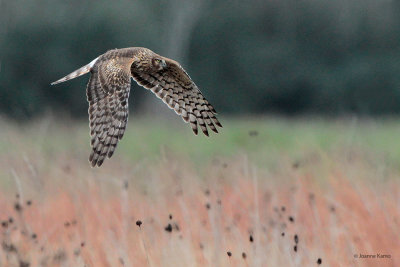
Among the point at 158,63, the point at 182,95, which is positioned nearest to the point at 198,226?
the point at 182,95

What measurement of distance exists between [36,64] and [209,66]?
716 centimetres

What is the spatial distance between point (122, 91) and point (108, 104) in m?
0.11

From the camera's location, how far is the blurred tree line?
31391 mm

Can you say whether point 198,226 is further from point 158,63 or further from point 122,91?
point 122,91

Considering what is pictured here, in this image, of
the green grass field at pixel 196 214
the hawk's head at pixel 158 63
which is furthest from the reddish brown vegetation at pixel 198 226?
the hawk's head at pixel 158 63

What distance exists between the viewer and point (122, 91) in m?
4.87

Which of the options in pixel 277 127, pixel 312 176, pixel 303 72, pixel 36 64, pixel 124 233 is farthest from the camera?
pixel 303 72

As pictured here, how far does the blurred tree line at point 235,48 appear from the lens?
103ft

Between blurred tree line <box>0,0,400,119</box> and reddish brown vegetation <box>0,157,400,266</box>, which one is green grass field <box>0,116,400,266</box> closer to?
reddish brown vegetation <box>0,157,400,266</box>

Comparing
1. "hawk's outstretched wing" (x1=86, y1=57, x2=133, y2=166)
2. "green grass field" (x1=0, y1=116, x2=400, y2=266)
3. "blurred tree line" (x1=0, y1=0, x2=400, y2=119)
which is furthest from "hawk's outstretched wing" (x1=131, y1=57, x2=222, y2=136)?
"blurred tree line" (x1=0, y1=0, x2=400, y2=119)

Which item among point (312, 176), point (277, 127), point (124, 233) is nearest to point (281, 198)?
point (312, 176)

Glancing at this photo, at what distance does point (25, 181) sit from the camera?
7.32 metres

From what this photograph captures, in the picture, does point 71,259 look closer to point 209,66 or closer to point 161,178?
point 161,178

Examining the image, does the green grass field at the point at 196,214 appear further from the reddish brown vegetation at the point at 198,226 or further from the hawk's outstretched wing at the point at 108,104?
the hawk's outstretched wing at the point at 108,104
